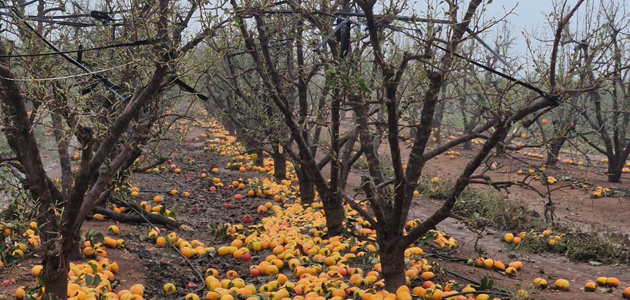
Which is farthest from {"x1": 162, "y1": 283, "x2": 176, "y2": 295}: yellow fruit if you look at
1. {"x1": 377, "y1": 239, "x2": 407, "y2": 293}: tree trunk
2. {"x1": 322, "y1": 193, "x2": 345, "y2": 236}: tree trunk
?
{"x1": 322, "y1": 193, "x2": 345, "y2": 236}: tree trunk

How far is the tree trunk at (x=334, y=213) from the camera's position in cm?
612

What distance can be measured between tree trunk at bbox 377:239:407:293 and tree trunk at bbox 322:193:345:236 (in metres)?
1.82

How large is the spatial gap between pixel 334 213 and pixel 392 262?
79.5 inches

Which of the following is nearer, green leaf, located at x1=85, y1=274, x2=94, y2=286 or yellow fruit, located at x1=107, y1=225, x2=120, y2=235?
green leaf, located at x1=85, y1=274, x2=94, y2=286

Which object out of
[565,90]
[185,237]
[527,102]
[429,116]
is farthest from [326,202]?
[565,90]

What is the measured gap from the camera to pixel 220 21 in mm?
3568

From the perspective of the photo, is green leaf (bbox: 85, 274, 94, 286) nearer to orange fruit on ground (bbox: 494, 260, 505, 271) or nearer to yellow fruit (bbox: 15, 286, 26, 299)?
yellow fruit (bbox: 15, 286, 26, 299)

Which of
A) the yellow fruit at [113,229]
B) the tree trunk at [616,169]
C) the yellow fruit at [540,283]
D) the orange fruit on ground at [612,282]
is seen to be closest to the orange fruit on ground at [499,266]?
the yellow fruit at [540,283]

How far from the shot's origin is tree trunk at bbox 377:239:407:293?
422 centimetres

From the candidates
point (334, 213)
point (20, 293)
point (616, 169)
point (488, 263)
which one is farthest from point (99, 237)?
point (616, 169)

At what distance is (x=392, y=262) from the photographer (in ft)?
13.9

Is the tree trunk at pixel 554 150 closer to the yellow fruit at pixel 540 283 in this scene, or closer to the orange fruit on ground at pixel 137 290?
the yellow fruit at pixel 540 283

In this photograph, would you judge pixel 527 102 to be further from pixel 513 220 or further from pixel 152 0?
pixel 513 220

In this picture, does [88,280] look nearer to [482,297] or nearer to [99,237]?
[99,237]
